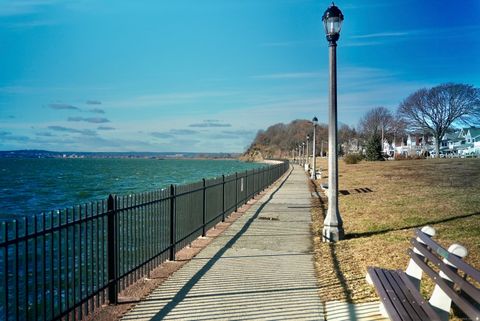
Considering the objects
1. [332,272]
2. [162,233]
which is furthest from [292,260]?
[162,233]

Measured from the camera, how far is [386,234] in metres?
9.70

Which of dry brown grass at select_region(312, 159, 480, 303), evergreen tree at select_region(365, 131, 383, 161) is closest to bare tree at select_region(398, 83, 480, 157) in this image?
evergreen tree at select_region(365, 131, 383, 161)

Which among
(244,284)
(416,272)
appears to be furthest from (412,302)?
(244,284)

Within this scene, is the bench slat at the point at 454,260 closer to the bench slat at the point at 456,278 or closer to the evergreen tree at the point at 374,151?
the bench slat at the point at 456,278

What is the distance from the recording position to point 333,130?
9672 millimetres

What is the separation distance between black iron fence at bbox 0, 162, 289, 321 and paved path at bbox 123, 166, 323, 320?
51 cm

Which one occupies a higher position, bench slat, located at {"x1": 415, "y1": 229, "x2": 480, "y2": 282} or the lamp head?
the lamp head

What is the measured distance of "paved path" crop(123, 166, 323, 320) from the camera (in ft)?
17.5

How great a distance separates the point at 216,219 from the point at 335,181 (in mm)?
3643

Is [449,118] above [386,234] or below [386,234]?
above

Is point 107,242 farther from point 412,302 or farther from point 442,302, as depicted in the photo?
point 442,302

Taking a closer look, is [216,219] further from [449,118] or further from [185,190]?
[449,118]

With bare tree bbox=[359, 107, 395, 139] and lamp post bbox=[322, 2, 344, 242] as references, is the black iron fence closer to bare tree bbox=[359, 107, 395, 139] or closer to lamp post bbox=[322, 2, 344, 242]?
lamp post bbox=[322, 2, 344, 242]

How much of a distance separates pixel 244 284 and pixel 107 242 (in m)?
2.05
